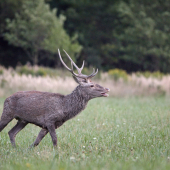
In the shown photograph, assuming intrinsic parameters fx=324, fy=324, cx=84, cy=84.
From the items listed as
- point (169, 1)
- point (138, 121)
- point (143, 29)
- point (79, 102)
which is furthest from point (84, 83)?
point (169, 1)

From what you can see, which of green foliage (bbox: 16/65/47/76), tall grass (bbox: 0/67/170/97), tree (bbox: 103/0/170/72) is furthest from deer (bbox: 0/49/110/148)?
tree (bbox: 103/0/170/72)

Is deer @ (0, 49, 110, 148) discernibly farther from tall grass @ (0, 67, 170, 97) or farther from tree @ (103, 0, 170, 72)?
tree @ (103, 0, 170, 72)

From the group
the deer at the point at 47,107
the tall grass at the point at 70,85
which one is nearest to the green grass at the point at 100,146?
the deer at the point at 47,107

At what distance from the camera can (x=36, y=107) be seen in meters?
6.93

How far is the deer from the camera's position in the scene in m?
6.81

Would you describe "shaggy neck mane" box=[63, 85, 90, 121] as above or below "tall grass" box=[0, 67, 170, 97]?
above

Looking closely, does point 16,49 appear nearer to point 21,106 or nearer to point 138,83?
point 138,83

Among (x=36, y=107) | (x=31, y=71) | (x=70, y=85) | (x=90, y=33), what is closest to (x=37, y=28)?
(x=31, y=71)

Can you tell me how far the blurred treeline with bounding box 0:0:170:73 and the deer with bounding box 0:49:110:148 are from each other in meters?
21.4

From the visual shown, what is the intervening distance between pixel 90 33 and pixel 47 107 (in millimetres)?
31433

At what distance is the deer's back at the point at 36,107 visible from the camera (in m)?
6.82

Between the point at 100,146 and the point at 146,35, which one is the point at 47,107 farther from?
the point at 146,35

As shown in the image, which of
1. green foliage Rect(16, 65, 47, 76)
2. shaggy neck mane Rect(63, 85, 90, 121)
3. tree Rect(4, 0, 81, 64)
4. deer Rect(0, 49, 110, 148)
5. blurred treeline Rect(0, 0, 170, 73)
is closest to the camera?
deer Rect(0, 49, 110, 148)

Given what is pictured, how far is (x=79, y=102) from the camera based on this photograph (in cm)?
704
